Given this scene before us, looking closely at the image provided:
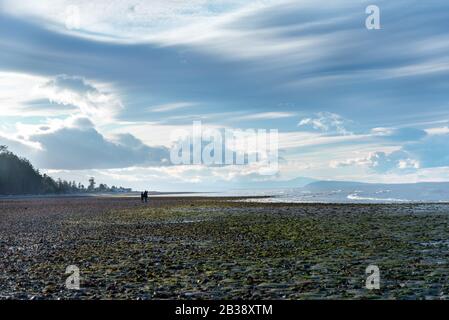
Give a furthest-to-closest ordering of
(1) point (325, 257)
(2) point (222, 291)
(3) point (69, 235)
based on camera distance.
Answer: (3) point (69, 235), (1) point (325, 257), (2) point (222, 291)

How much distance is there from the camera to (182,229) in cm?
4112

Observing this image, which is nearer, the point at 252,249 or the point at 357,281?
the point at 357,281

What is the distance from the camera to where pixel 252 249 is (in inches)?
1102

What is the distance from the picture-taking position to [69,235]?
3788cm
